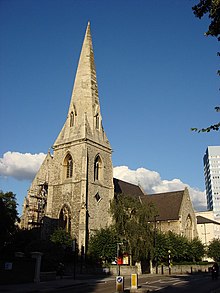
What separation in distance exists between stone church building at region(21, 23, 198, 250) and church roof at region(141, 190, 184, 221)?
10.5 meters

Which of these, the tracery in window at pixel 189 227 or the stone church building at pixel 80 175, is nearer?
the stone church building at pixel 80 175

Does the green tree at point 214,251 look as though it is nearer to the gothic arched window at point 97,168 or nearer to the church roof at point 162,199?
the church roof at point 162,199

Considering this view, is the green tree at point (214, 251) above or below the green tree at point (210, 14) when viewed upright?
below

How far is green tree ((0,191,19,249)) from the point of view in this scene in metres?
32.7

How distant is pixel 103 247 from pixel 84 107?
61.7ft

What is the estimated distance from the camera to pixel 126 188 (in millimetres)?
55312

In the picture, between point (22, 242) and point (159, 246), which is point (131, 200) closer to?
point (159, 246)

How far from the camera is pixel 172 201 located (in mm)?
52844

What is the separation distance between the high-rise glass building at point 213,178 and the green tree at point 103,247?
119 meters

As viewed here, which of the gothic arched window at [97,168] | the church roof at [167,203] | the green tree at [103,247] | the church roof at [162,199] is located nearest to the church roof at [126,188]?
the church roof at [162,199]

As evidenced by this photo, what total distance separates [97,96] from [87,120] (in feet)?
14.9

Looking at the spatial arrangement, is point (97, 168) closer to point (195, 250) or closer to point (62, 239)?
point (62, 239)

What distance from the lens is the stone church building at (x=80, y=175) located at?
39.4 metres

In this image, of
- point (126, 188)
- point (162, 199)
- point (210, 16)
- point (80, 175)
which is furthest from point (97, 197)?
point (210, 16)
